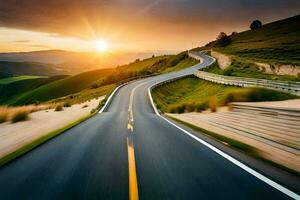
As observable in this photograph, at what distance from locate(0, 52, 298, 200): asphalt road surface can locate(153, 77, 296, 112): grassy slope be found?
34.6 feet

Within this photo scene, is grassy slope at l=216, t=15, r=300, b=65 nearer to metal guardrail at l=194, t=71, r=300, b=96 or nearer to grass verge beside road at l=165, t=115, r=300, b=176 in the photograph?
metal guardrail at l=194, t=71, r=300, b=96

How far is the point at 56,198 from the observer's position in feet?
15.0

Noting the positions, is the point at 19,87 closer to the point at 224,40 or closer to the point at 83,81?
the point at 83,81

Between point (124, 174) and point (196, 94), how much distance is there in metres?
35.7

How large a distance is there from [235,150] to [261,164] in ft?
4.97

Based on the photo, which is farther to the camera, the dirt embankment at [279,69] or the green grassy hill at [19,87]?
the green grassy hill at [19,87]

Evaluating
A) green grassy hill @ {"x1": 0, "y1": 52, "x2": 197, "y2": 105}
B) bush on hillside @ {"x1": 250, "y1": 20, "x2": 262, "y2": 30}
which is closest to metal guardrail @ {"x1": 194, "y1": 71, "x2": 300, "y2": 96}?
green grassy hill @ {"x1": 0, "y1": 52, "x2": 197, "y2": 105}

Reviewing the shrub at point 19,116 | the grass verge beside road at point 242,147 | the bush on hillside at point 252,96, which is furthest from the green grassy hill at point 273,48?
the shrub at point 19,116

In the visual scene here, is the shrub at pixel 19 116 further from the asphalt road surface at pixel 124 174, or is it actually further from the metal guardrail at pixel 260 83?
the metal guardrail at pixel 260 83

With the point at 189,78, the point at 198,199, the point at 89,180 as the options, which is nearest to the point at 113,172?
the point at 89,180

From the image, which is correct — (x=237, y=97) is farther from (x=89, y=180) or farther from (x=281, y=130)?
(x=89, y=180)

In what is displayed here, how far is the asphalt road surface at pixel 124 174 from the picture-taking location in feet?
15.6

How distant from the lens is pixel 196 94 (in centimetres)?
4062

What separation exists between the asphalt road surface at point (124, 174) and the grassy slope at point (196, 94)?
1056 centimetres
